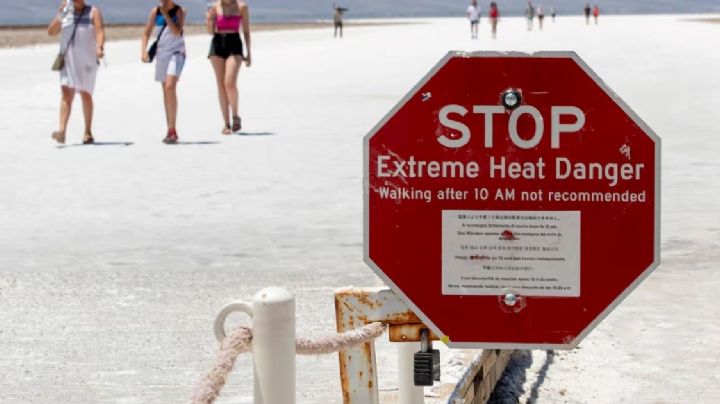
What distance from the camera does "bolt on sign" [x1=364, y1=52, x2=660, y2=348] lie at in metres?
3.71

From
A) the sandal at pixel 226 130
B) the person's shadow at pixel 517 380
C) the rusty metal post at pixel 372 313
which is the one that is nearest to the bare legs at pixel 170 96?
the sandal at pixel 226 130

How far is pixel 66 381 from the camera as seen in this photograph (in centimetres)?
552

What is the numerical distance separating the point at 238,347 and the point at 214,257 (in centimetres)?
499

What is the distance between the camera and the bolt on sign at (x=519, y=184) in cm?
371

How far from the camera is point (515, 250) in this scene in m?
3.70

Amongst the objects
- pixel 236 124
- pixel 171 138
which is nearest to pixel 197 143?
pixel 171 138

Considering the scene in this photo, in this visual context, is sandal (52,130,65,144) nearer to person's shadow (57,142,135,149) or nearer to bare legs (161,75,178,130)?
person's shadow (57,142,135,149)

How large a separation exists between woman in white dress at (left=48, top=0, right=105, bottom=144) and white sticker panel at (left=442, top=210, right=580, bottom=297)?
1132 centimetres

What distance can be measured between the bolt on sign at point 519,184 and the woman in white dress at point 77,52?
37.0 ft

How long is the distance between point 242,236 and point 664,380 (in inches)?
155

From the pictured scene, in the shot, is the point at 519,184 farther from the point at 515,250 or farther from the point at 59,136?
the point at 59,136

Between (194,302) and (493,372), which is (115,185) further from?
(493,372)

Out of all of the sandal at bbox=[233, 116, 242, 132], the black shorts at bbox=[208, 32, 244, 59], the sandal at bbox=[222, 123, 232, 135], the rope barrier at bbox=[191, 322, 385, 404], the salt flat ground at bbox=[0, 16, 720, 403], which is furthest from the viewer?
the sandal at bbox=[233, 116, 242, 132]

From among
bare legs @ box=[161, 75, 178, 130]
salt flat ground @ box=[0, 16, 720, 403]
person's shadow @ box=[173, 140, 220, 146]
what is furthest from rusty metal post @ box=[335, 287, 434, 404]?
person's shadow @ box=[173, 140, 220, 146]
